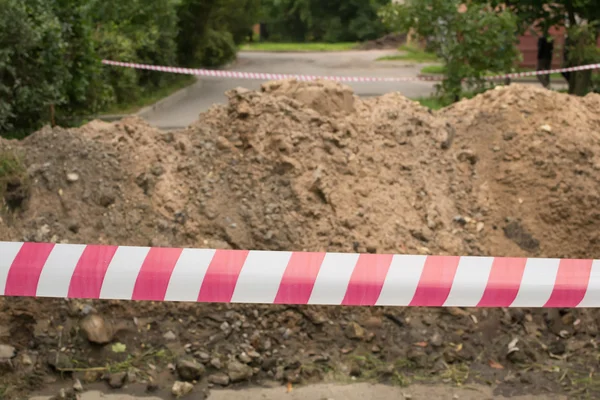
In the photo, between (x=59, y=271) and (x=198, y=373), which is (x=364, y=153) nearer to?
(x=198, y=373)

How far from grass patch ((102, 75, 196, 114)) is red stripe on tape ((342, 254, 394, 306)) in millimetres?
10435

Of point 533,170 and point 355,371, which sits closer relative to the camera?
point 355,371

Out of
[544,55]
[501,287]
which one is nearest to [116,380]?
[501,287]

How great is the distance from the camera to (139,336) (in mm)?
5422

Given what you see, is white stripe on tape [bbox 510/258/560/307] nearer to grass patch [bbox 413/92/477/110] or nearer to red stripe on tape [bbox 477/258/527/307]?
red stripe on tape [bbox 477/258/527/307]

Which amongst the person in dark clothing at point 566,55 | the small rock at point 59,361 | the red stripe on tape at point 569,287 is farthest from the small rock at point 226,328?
the person in dark clothing at point 566,55

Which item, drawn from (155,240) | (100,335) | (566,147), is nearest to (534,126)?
(566,147)

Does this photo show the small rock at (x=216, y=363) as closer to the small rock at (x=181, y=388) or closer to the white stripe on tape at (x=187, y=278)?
the small rock at (x=181, y=388)

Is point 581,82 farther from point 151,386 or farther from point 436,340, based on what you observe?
point 151,386

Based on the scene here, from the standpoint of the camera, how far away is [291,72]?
2261 cm

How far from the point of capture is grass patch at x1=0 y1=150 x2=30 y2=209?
237 inches

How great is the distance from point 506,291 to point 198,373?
2151 mm

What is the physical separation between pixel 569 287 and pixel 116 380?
9.02ft

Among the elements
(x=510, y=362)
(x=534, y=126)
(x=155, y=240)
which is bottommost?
(x=510, y=362)
